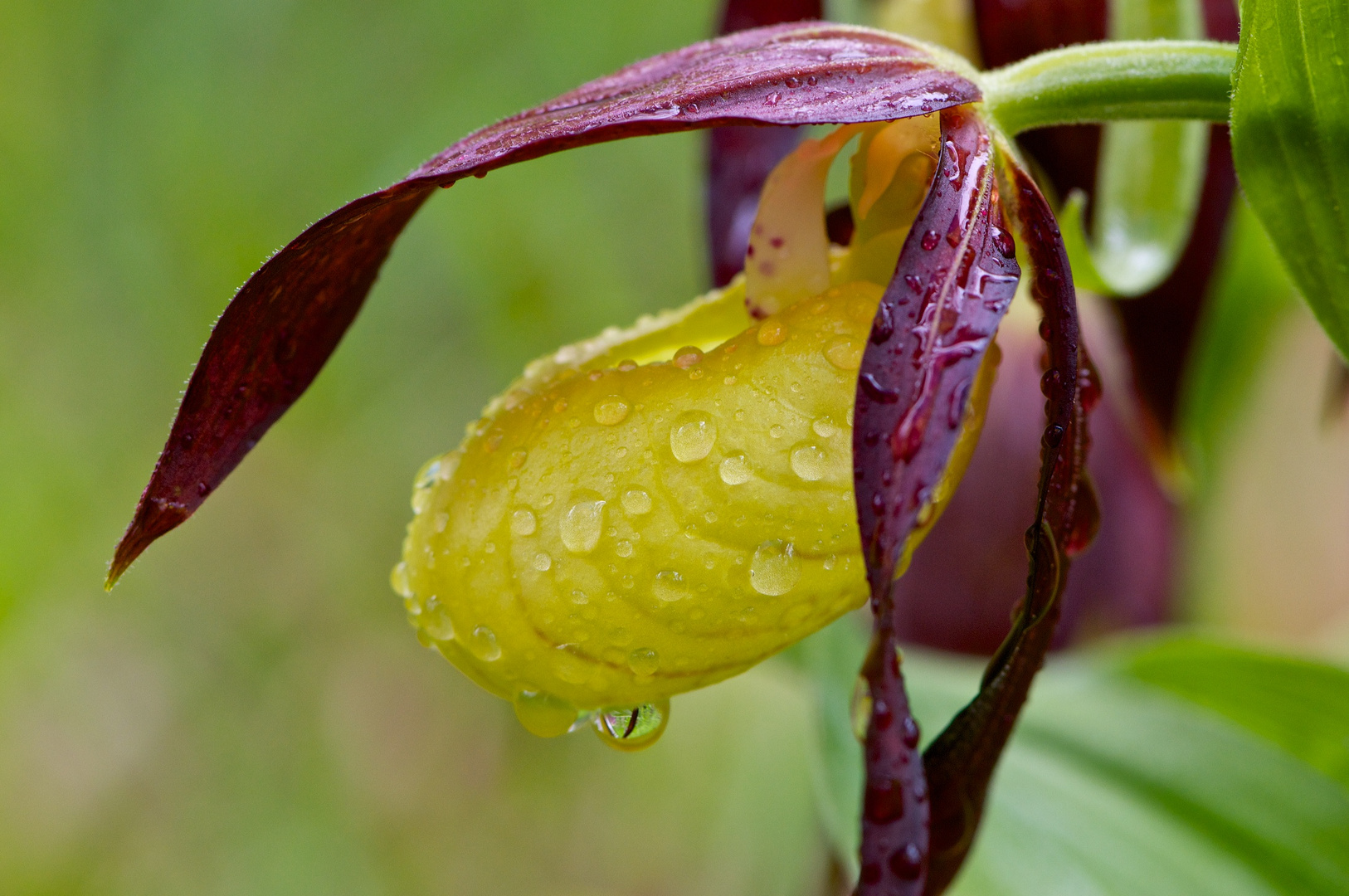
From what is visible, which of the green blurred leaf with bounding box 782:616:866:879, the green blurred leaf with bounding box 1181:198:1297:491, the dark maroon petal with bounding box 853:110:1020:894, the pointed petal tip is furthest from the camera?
the green blurred leaf with bounding box 1181:198:1297:491

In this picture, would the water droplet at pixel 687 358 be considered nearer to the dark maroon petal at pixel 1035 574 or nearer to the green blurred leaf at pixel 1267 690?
the dark maroon petal at pixel 1035 574

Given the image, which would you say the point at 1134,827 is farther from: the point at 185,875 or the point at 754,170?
the point at 185,875

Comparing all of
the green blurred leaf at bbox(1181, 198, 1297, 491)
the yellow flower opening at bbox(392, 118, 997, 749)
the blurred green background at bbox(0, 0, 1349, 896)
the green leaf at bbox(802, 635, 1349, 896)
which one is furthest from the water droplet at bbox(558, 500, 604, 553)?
the blurred green background at bbox(0, 0, 1349, 896)

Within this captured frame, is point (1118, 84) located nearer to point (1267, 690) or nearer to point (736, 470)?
point (736, 470)

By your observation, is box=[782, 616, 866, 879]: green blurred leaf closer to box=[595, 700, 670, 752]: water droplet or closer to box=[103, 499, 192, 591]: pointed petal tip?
box=[595, 700, 670, 752]: water droplet

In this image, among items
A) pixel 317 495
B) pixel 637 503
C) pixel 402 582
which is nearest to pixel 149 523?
pixel 402 582

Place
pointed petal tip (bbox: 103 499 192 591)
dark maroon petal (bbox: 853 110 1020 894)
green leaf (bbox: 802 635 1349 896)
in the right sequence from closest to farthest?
dark maroon petal (bbox: 853 110 1020 894) < pointed petal tip (bbox: 103 499 192 591) < green leaf (bbox: 802 635 1349 896)

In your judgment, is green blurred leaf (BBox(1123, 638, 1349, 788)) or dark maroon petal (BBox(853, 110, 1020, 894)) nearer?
dark maroon petal (BBox(853, 110, 1020, 894))
